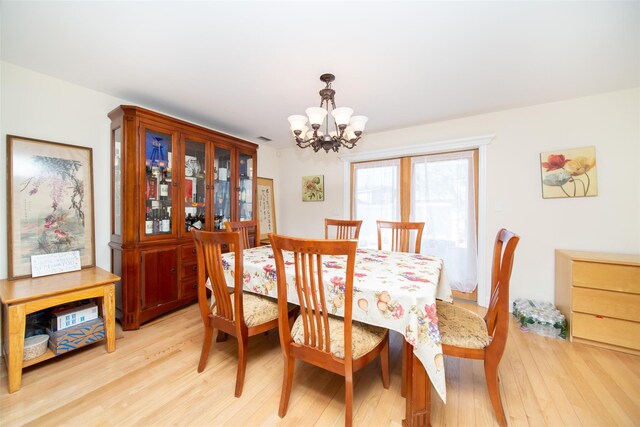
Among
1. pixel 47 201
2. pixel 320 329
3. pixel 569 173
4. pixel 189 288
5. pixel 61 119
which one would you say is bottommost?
pixel 189 288

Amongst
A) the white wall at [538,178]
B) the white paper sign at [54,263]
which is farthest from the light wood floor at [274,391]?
the white wall at [538,178]

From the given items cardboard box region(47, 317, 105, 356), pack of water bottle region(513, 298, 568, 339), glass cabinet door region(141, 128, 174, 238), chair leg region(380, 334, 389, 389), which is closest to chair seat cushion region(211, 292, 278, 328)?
chair leg region(380, 334, 389, 389)

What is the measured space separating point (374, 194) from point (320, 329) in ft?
8.67

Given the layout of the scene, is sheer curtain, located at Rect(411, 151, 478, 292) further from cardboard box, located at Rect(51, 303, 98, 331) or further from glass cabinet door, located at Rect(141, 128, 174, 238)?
cardboard box, located at Rect(51, 303, 98, 331)

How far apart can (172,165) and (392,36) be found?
2293 mm

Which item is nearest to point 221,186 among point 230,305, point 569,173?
point 230,305

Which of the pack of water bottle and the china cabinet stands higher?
the china cabinet

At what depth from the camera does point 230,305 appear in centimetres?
152

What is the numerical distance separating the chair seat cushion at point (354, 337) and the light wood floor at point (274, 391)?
1.40ft

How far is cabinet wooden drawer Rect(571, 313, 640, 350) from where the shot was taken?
6.26 ft

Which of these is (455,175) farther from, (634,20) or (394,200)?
(634,20)

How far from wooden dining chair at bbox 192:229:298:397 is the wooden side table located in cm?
88

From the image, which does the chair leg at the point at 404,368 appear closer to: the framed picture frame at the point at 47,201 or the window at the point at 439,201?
the window at the point at 439,201

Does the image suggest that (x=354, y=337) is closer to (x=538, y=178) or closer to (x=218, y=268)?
(x=218, y=268)
